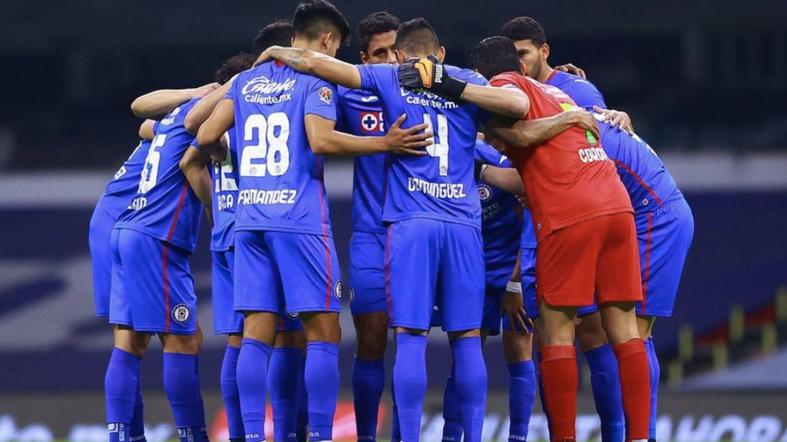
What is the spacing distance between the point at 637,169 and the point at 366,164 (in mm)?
1647

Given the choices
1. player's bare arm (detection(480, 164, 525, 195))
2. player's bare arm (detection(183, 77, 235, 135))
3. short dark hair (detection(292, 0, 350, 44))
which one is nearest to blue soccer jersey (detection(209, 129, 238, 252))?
player's bare arm (detection(183, 77, 235, 135))

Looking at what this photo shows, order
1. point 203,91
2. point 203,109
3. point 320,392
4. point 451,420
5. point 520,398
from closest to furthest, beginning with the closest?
point 320,392, point 203,109, point 451,420, point 203,91, point 520,398

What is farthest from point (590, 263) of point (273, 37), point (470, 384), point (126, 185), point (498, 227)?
point (126, 185)

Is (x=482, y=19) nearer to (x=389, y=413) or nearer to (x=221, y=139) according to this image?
(x=389, y=413)

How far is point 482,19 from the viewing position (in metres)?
17.7

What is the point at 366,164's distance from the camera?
283 inches

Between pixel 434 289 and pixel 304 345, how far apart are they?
1031 mm

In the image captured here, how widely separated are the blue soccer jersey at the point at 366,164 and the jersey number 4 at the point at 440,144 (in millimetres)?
368

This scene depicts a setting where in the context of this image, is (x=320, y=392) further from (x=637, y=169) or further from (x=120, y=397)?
(x=637, y=169)

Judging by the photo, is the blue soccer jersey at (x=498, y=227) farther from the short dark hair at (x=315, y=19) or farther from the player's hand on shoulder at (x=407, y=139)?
the short dark hair at (x=315, y=19)

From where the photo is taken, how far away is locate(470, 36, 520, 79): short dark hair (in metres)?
7.25

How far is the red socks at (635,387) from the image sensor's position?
6.77m

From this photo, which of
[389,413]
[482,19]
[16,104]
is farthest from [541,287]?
[16,104]

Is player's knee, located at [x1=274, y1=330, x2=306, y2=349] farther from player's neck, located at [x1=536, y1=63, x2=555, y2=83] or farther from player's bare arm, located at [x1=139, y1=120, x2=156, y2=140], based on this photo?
player's neck, located at [x1=536, y1=63, x2=555, y2=83]
